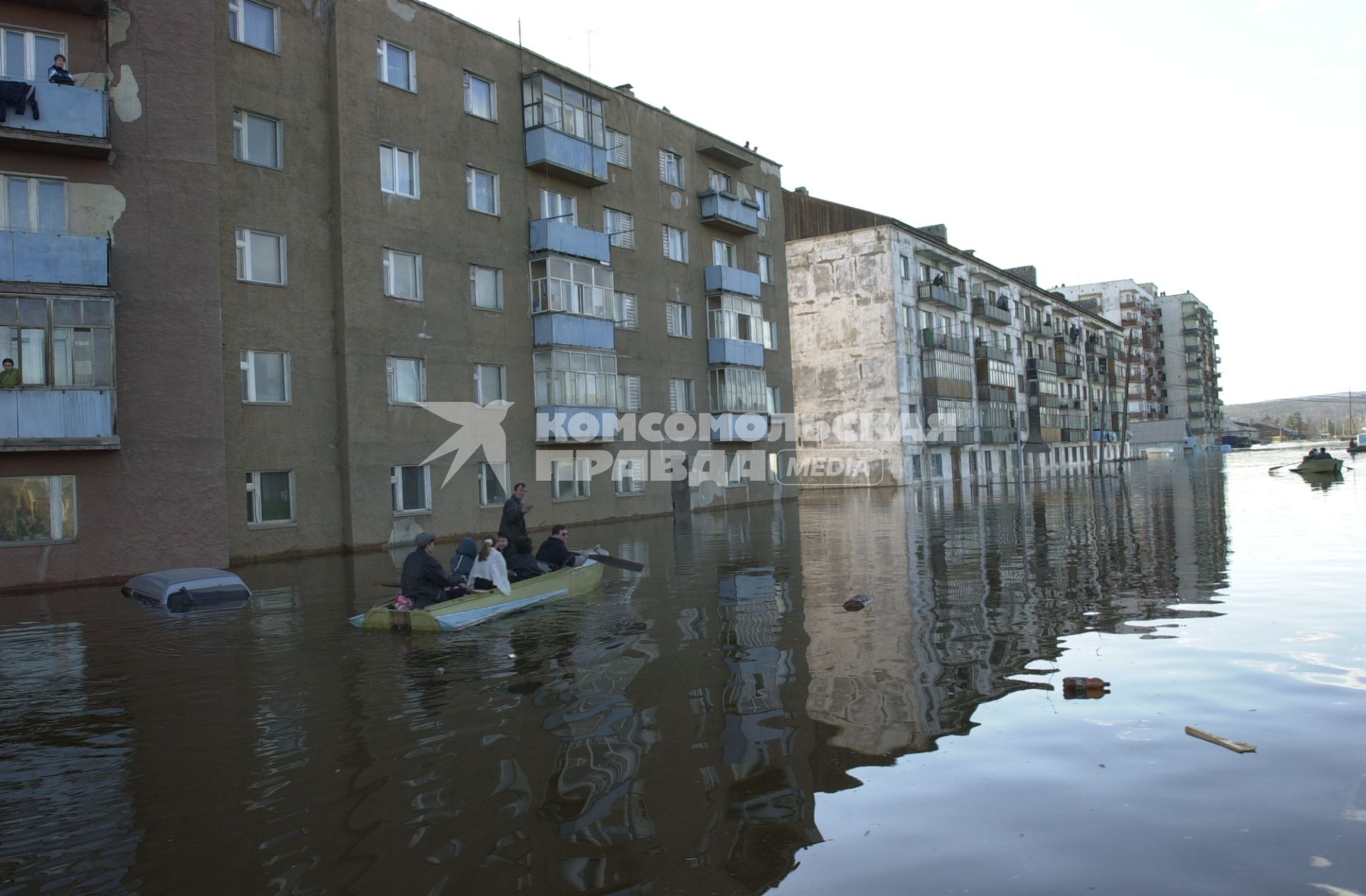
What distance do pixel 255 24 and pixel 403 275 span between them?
7.05m

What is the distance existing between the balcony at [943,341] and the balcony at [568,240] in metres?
32.4

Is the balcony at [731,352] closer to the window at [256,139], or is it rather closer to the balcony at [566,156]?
the balcony at [566,156]

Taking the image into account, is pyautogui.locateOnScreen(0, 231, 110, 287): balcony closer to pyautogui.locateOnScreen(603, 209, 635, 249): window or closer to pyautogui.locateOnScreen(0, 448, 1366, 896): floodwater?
pyautogui.locateOnScreen(0, 448, 1366, 896): floodwater

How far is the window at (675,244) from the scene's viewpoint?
39375 mm

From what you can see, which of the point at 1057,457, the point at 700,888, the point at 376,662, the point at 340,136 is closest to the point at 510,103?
the point at 340,136

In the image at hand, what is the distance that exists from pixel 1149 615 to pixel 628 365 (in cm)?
2604

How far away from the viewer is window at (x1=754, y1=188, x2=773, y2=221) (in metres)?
45.4

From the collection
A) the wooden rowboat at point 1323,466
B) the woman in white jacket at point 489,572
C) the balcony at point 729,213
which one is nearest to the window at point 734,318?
the balcony at point 729,213

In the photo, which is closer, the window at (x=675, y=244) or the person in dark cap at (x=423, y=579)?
the person in dark cap at (x=423, y=579)

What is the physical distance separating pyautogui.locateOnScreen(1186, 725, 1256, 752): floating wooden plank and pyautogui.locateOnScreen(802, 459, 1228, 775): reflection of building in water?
1.63 metres

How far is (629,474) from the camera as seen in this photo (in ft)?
119

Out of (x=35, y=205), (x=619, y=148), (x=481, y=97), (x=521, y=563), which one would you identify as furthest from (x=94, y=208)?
(x=619, y=148)

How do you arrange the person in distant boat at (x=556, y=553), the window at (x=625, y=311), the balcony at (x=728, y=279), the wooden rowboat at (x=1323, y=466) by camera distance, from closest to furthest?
the person in distant boat at (x=556, y=553), the window at (x=625, y=311), the balcony at (x=728, y=279), the wooden rowboat at (x=1323, y=466)

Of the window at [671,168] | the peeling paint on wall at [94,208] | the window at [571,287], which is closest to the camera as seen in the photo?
the peeling paint on wall at [94,208]
